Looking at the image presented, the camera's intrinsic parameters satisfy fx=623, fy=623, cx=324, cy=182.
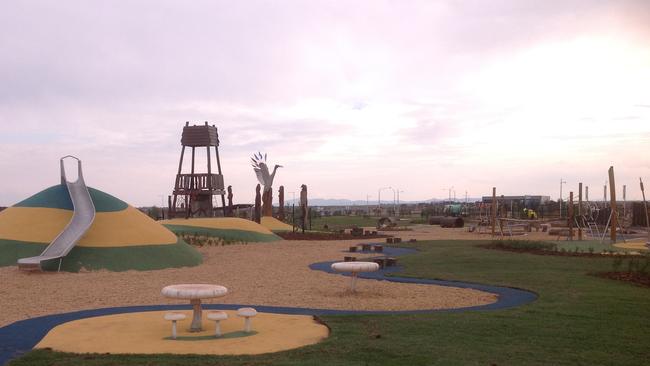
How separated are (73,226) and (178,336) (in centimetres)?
1378

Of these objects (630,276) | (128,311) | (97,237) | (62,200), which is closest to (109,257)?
(97,237)

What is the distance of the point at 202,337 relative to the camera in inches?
385

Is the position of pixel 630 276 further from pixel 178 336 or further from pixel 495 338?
pixel 178 336

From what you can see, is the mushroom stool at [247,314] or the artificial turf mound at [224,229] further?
the artificial turf mound at [224,229]

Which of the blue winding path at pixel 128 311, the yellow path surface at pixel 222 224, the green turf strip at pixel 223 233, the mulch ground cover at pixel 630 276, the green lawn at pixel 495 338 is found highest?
the yellow path surface at pixel 222 224

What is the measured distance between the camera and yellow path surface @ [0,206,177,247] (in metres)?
21.8

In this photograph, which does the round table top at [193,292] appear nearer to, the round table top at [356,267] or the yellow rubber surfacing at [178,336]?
the yellow rubber surfacing at [178,336]

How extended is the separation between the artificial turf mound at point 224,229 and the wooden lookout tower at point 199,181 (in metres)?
7.88

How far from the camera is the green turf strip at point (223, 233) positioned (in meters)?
32.7

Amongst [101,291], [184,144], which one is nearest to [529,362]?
[101,291]

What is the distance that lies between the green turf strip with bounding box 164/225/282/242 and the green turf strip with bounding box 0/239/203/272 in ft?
32.2

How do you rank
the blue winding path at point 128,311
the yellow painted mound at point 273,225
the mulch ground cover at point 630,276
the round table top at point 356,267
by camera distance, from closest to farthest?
the blue winding path at point 128,311
the round table top at point 356,267
the mulch ground cover at point 630,276
the yellow painted mound at point 273,225

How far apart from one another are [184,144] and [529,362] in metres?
38.3

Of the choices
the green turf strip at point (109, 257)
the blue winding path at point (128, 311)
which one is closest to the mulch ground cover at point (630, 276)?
the blue winding path at point (128, 311)
